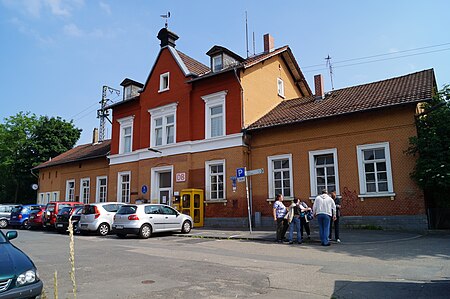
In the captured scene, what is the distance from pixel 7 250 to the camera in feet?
18.8

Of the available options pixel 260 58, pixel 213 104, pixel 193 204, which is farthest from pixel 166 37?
pixel 193 204

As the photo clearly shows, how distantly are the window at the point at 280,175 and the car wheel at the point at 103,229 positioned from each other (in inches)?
340

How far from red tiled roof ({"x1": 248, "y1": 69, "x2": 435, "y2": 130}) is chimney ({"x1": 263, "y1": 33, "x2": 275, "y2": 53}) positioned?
17.6 ft

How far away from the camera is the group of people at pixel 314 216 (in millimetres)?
12734

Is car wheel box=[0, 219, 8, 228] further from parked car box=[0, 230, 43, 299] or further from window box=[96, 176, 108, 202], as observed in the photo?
parked car box=[0, 230, 43, 299]

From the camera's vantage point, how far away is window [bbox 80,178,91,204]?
32.5m

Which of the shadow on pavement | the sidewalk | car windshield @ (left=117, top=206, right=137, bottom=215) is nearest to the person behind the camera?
the shadow on pavement

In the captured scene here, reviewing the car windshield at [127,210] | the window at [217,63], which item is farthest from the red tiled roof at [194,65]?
the car windshield at [127,210]

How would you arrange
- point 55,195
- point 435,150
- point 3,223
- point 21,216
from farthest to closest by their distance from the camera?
point 55,195
point 3,223
point 21,216
point 435,150

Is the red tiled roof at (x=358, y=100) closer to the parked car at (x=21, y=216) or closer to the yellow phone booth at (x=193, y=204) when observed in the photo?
the yellow phone booth at (x=193, y=204)

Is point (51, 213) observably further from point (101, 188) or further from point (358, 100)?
point (358, 100)

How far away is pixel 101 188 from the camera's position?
31.2m

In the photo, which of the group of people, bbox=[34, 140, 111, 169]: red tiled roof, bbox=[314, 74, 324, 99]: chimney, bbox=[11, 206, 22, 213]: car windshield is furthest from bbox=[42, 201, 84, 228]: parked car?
bbox=[314, 74, 324, 99]: chimney

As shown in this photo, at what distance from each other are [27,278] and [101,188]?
89.7ft
